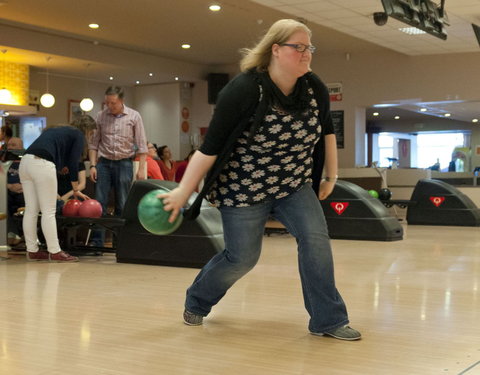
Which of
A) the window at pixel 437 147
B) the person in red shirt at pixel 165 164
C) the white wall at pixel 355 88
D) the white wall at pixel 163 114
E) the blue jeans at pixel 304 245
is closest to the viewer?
the blue jeans at pixel 304 245

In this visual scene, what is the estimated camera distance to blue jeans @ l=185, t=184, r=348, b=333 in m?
3.13

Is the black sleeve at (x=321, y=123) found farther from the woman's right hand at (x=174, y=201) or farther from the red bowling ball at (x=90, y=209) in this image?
the red bowling ball at (x=90, y=209)

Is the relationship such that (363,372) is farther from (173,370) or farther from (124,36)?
(124,36)

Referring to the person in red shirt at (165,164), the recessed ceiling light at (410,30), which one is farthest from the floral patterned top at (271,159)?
the recessed ceiling light at (410,30)

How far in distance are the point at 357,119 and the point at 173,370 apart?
12.9 meters

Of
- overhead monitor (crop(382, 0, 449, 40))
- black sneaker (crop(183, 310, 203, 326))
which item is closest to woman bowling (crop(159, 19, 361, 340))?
black sneaker (crop(183, 310, 203, 326))

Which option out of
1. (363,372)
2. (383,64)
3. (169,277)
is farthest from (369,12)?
(363,372)

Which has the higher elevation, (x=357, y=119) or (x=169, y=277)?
(x=357, y=119)

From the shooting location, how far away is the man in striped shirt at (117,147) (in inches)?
263

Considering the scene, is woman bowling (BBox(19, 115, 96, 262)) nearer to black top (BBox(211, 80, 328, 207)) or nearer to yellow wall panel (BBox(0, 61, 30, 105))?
black top (BBox(211, 80, 328, 207))

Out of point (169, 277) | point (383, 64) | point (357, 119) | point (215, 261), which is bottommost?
point (169, 277)

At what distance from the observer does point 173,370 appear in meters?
2.67

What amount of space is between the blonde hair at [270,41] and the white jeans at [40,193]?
10.7 ft

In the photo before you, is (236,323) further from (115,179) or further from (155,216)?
(115,179)
